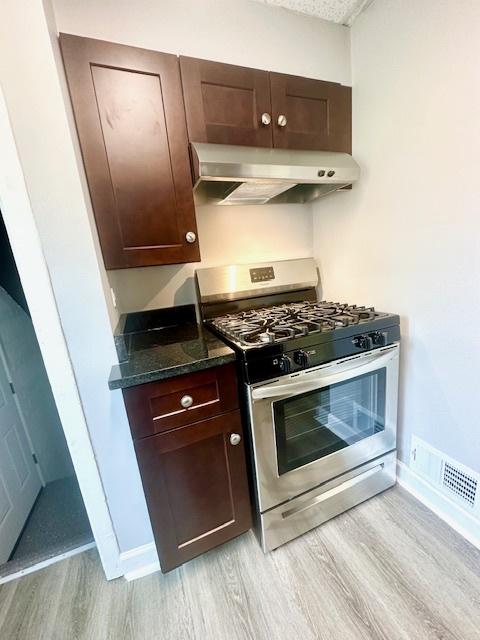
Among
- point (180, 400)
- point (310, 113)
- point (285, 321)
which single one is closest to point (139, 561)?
point (180, 400)

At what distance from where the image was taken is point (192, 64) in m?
1.16

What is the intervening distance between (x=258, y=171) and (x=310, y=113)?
20.4 inches

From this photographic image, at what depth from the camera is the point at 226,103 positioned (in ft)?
4.08

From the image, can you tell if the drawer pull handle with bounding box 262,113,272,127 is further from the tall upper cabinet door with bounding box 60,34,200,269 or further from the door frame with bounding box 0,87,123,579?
the door frame with bounding box 0,87,123,579

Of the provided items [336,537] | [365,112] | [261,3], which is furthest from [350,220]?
[336,537]

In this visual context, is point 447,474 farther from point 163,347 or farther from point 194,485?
point 163,347

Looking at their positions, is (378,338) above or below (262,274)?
below

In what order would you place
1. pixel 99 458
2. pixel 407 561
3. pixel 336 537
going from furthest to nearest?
pixel 336 537 < pixel 407 561 < pixel 99 458

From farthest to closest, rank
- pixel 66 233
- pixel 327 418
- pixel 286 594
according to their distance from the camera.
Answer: pixel 327 418
pixel 286 594
pixel 66 233

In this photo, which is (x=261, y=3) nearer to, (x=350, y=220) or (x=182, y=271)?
(x=350, y=220)

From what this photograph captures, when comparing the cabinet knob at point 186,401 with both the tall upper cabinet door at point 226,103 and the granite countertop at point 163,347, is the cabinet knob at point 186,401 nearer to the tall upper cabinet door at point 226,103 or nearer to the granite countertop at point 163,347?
the granite countertop at point 163,347

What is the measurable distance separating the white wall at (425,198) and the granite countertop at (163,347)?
101 cm

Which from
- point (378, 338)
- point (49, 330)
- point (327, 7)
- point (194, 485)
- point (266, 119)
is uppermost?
point (327, 7)

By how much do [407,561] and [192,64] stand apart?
236 centimetres
